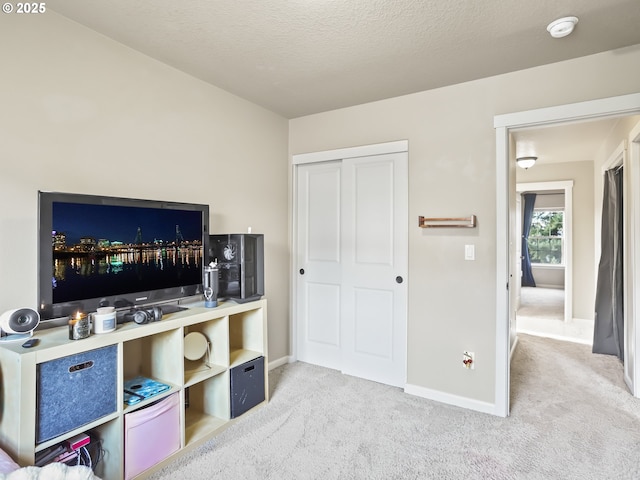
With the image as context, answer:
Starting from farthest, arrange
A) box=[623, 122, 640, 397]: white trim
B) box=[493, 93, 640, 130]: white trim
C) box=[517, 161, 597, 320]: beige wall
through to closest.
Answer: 1. box=[517, 161, 597, 320]: beige wall
2. box=[623, 122, 640, 397]: white trim
3. box=[493, 93, 640, 130]: white trim

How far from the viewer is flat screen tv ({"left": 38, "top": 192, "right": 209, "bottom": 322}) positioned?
1759mm

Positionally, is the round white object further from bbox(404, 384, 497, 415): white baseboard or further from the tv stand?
bbox(404, 384, 497, 415): white baseboard

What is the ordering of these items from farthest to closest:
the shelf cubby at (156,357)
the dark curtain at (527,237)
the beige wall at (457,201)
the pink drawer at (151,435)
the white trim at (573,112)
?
the dark curtain at (527,237)
the beige wall at (457,201)
the white trim at (573,112)
the shelf cubby at (156,357)
the pink drawer at (151,435)

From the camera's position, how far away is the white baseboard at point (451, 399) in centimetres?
268

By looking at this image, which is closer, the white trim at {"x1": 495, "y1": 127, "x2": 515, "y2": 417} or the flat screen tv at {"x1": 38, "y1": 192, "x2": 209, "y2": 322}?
the flat screen tv at {"x1": 38, "y1": 192, "x2": 209, "y2": 322}

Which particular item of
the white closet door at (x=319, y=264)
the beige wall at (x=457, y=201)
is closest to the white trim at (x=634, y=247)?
the beige wall at (x=457, y=201)

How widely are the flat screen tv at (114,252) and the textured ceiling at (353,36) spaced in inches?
39.1

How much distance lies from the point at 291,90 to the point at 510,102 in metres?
1.67

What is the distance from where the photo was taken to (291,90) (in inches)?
117

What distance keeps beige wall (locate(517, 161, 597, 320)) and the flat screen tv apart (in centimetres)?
555

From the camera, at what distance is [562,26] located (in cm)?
199

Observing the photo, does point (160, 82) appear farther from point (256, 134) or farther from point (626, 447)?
point (626, 447)

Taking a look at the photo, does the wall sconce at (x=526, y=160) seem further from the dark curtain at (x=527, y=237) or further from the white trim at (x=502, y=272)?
the dark curtain at (x=527, y=237)

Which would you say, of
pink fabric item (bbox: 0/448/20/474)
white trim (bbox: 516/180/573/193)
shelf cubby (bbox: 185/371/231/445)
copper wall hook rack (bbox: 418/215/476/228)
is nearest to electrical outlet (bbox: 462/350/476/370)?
copper wall hook rack (bbox: 418/215/476/228)
